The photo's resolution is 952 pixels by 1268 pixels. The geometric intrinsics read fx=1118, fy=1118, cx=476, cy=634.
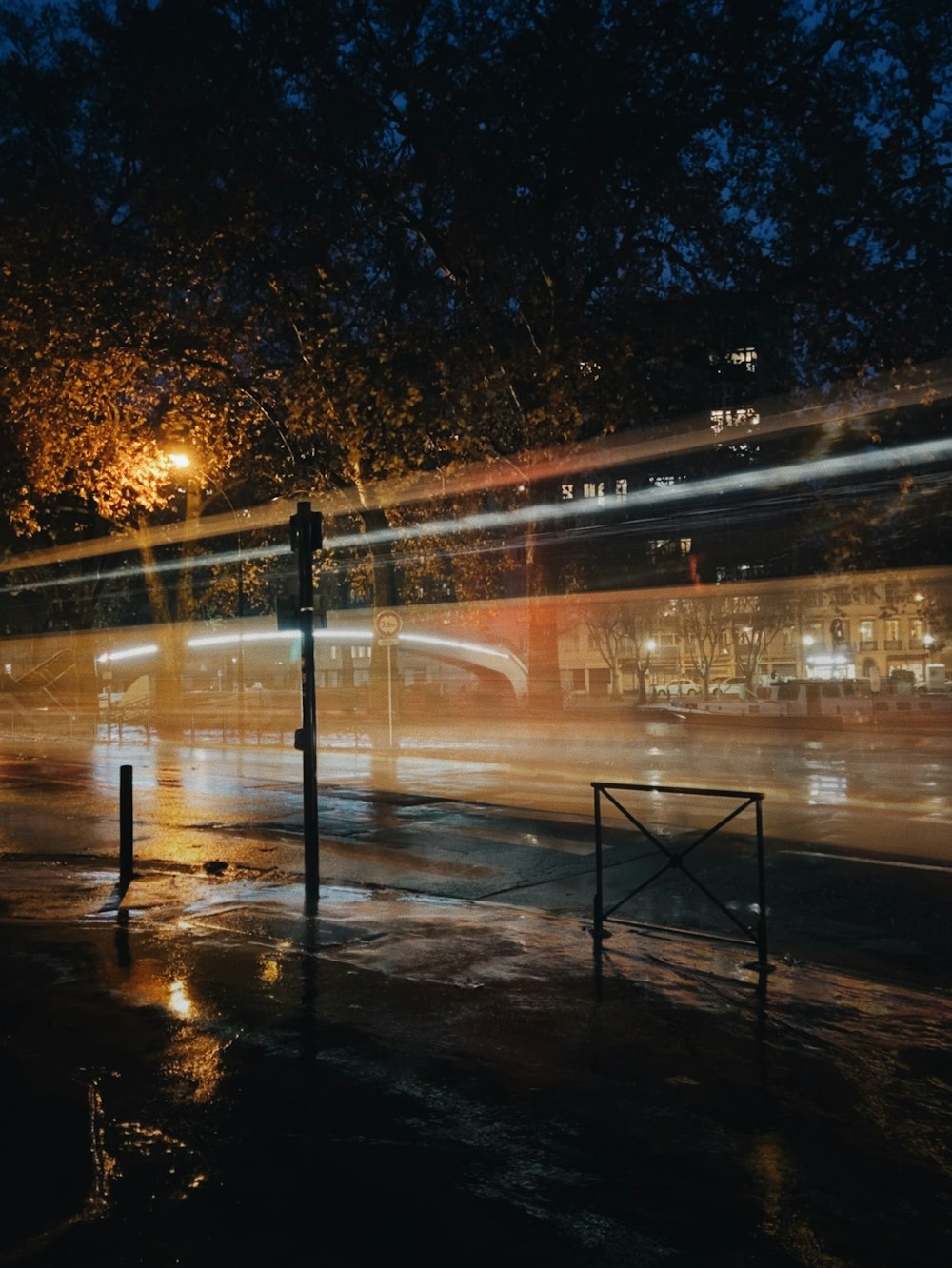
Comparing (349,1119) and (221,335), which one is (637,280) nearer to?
(221,335)

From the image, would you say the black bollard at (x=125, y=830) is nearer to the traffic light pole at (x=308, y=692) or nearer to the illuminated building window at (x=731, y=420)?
the traffic light pole at (x=308, y=692)

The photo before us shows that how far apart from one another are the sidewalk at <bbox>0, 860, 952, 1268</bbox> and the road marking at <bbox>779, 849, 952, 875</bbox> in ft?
13.8

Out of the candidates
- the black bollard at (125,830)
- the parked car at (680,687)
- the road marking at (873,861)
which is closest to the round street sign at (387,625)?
the road marking at (873,861)

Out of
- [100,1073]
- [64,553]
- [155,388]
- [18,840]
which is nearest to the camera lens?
[100,1073]

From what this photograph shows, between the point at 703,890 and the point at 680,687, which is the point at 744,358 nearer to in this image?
the point at 703,890

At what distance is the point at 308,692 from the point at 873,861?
21.0 ft

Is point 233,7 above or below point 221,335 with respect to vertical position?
above

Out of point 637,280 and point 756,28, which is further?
point 637,280

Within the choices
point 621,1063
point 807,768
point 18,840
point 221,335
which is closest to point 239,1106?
point 621,1063

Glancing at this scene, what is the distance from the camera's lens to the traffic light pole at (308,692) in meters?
10.1

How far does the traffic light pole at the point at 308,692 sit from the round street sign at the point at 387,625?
16130 mm

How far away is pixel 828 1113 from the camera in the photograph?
16.7 feet

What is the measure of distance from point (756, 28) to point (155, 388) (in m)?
14.1

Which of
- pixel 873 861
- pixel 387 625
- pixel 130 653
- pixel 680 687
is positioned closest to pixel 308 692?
pixel 873 861
